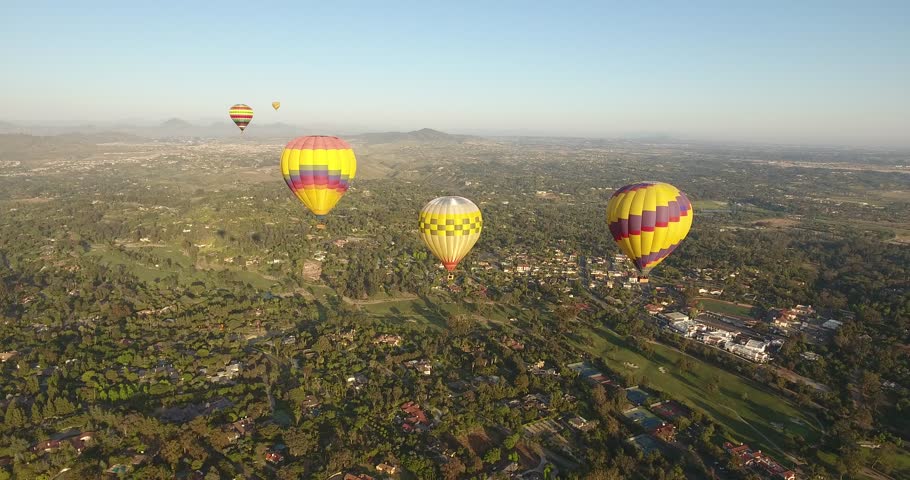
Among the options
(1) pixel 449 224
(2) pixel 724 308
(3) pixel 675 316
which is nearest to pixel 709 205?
(2) pixel 724 308

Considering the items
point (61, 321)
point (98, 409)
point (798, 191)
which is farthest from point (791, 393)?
point (798, 191)

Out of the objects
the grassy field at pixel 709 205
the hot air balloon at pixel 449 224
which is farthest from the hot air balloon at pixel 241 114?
the grassy field at pixel 709 205

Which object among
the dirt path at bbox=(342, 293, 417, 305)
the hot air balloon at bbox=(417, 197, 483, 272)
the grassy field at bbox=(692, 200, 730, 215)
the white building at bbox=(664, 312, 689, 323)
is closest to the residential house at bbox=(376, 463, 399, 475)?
the hot air balloon at bbox=(417, 197, 483, 272)

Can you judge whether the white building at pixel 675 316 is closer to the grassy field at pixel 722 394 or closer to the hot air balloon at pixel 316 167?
the grassy field at pixel 722 394

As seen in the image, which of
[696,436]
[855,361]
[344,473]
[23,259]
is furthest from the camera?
[23,259]

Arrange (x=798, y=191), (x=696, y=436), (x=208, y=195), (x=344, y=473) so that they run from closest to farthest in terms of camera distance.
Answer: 1. (x=344, y=473)
2. (x=696, y=436)
3. (x=208, y=195)
4. (x=798, y=191)

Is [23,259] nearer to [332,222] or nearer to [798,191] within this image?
[332,222]
